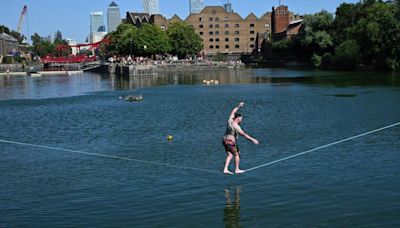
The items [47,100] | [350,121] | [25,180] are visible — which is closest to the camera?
[25,180]

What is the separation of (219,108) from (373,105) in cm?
1367

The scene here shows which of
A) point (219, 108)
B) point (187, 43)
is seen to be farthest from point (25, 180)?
point (187, 43)

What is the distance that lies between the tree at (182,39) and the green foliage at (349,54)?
6745 cm

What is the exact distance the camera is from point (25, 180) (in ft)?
78.9

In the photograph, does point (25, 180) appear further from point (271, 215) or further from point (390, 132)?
point (390, 132)

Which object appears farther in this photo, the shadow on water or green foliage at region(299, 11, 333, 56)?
green foliage at region(299, 11, 333, 56)

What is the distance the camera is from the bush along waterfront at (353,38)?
359 feet

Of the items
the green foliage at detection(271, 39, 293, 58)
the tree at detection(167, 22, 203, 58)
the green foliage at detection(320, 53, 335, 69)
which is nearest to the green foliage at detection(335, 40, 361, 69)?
the green foliage at detection(320, 53, 335, 69)

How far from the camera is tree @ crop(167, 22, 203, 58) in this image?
18375cm

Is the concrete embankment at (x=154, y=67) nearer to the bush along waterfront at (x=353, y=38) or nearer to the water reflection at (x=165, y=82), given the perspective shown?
the water reflection at (x=165, y=82)

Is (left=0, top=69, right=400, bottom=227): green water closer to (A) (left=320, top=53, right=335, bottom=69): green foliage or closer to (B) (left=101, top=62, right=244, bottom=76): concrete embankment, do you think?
(B) (left=101, top=62, right=244, bottom=76): concrete embankment

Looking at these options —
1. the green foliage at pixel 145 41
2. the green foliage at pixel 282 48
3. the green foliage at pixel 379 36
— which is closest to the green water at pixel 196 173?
the green foliage at pixel 379 36

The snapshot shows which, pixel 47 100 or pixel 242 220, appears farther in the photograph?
pixel 47 100

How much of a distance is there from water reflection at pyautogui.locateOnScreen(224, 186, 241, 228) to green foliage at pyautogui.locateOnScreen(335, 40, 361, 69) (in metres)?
105
